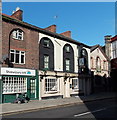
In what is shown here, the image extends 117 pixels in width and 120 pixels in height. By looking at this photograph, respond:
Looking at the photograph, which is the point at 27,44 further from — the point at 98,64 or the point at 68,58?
the point at 98,64

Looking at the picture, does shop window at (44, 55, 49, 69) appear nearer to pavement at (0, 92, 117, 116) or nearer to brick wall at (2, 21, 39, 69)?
brick wall at (2, 21, 39, 69)

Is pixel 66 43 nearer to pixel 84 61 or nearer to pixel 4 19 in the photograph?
pixel 84 61

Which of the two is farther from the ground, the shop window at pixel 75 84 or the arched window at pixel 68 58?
the arched window at pixel 68 58

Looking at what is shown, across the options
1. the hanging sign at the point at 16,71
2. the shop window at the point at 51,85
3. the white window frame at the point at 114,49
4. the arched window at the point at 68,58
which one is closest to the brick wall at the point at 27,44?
the hanging sign at the point at 16,71

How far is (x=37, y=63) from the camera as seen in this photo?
2036cm

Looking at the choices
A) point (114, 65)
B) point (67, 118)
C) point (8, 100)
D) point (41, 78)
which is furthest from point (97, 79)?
point (67, 118)

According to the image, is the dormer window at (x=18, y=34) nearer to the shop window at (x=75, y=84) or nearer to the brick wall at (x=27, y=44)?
the brick wall at (x=27, y=44)

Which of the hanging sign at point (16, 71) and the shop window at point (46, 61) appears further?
the shop window at point (46, 61)

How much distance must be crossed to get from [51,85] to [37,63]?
3.34 metres

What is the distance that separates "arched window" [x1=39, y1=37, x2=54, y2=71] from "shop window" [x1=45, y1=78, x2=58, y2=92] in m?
1.35

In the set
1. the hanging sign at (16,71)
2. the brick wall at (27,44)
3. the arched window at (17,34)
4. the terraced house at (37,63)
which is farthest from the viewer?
the arched window at (17,34)

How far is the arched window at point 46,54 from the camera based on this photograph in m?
21.1

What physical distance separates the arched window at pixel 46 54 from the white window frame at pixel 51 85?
4.37 ft

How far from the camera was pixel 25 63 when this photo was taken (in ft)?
63.3
